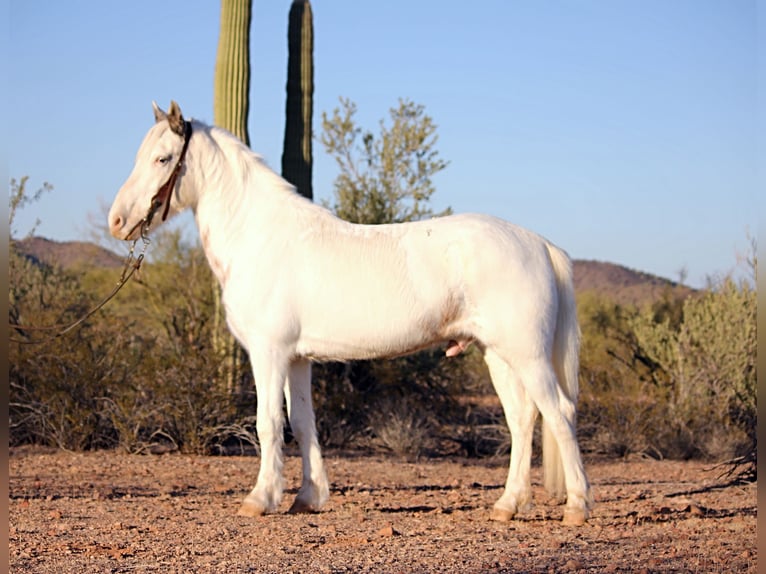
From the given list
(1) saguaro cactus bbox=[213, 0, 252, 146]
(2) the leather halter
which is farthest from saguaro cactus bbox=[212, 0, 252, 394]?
(2) the leather halter

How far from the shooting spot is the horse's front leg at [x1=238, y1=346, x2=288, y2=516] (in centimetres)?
632

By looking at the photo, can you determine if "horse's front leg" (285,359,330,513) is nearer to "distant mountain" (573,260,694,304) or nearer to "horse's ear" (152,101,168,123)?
"horse's ear" (152,101,168,123)

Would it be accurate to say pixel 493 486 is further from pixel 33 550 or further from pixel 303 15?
pixel 303 15

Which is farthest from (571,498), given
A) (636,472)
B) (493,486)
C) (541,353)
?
(636,472)

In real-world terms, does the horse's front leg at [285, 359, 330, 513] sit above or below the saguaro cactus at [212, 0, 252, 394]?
below

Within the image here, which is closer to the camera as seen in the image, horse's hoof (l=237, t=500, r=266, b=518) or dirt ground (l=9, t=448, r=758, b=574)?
dirt ground (l=9, t=448, r=758, b=574)

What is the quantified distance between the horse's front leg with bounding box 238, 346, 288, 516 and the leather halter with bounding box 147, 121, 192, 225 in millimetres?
1309

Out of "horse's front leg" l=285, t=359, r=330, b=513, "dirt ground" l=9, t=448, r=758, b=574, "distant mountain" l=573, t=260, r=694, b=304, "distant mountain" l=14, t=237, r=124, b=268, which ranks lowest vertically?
"dirt ground" l=9, t=448, r=758, b=574

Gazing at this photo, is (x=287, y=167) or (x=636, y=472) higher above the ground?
(x=287, y=167)

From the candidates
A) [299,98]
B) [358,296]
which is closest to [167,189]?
[358,296]

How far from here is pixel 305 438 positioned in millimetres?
6828

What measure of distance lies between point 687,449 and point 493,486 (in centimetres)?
445

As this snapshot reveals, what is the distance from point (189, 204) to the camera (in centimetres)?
695

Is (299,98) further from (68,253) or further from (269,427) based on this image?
(68,253)
